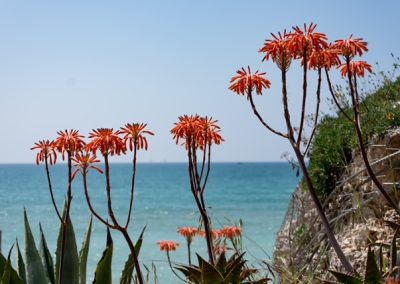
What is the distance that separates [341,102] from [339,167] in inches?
43.9

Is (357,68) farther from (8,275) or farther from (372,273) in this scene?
(8,275)

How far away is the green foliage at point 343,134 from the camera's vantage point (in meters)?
6.80

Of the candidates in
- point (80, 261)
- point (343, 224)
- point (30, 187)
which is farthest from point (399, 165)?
point (30, 187)

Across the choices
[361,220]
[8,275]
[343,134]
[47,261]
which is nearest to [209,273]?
[8,275]

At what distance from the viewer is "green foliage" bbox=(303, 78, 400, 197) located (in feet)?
22.3

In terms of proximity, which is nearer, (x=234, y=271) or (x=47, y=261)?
(x=234, y=271)

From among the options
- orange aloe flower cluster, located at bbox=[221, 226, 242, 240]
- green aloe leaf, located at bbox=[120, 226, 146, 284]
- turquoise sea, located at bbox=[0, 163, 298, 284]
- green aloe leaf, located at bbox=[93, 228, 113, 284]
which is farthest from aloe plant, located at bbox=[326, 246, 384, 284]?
turquoise sea, located at bbox=[0, 163, 298, 284]

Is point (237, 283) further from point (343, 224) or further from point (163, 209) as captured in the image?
point (163, 209)

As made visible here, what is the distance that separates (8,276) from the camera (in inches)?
165

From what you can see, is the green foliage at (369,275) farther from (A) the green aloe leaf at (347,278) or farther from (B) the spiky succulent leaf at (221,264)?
(B) the spiky succulent leaf at (221,264)

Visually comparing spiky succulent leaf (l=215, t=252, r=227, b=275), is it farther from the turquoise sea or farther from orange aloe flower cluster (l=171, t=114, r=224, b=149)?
the turquoise sea

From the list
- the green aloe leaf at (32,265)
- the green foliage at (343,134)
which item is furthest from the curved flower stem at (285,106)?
the green foliage at (343,134)

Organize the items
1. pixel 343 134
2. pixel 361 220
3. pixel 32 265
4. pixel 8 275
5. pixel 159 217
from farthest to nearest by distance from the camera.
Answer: pixel 159 217
pixel 343 134
pixel 361 220
pixel 32 265
pixel 8 275

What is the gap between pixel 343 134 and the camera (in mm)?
7504
